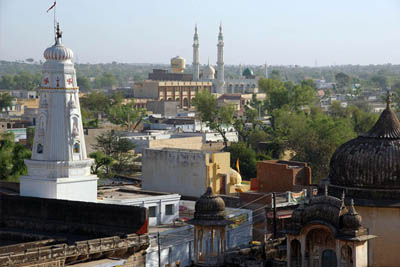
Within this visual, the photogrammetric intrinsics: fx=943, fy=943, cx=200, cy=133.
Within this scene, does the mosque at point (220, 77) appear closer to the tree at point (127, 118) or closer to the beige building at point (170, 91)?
the beige building at point (170, 91)

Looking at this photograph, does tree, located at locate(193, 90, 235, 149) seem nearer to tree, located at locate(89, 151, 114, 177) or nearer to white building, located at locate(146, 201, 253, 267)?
tree, located at locate(89, 151, 114, 177)

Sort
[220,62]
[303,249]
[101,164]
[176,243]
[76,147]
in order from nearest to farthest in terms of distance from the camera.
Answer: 1. [303,249]
2. [176,243]
3. [76,147]
4. [101,164]
5. [220,62]

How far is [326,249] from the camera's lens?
17.4 meters

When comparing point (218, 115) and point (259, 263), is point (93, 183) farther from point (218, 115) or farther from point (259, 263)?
point (218, 115)

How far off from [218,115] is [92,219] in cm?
4274

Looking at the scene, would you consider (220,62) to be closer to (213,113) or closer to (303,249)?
(213,113)

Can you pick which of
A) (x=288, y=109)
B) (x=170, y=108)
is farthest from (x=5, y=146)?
(x=170, y=108)

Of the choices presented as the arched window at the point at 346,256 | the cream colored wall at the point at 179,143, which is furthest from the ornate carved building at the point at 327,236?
the cream colored wall at the point at 179,143

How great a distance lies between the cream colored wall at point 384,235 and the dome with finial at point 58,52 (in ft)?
32.0

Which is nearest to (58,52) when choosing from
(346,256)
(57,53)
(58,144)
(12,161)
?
(57,53)

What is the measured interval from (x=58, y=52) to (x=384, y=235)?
10.5 m

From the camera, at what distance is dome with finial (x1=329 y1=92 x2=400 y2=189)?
19656 millimetres

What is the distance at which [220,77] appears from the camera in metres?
117

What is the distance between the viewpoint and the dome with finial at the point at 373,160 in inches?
774
